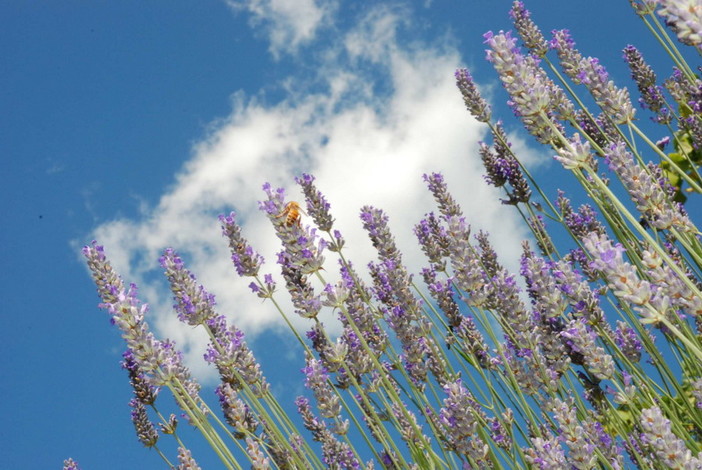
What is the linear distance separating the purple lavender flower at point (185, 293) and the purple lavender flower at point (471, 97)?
1.94m

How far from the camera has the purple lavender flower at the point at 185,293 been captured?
315 cm

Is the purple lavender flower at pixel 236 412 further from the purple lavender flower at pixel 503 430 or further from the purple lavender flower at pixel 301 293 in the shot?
the purple lavender flower at pixel 503 430

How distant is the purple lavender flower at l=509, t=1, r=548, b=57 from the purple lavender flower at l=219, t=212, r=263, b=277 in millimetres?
2163

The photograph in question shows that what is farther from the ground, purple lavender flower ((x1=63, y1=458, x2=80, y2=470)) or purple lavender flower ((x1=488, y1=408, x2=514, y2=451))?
purple lavender flower ((x1=63, y1=458, x2=80, y2=470))

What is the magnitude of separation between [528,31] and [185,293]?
8.59ft

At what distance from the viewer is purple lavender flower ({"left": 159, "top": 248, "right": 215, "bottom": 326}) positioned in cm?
315

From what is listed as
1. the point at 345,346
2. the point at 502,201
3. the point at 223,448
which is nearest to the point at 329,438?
the point at 345,346

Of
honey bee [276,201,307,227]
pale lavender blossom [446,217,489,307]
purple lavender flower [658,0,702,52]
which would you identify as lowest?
purple lavender flower [658,0,702,52]

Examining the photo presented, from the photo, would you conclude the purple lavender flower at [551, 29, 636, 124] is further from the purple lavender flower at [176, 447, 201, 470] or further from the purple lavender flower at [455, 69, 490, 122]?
the purple lavender flower at [176, 447, 201, 470]

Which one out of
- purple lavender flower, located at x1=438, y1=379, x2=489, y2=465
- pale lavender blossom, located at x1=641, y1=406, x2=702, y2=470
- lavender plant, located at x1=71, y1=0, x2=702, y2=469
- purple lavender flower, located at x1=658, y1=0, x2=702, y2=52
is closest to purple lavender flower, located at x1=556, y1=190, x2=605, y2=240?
lavender plant, located at x1=71, y1=0, x2=702, y2=469

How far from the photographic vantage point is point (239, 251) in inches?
130

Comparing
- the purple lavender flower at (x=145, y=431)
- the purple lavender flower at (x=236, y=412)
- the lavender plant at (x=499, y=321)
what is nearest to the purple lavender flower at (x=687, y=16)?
the lavender plant at (x=499, y=321)

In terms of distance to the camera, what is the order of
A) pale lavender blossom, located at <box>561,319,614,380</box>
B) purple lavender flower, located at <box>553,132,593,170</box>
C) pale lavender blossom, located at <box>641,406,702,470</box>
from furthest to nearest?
pale lavender blossom, located at <box>561,319,614,380</box>, purple lavender flower, located at <box>553,132,593,170</box>, pale lavender blossom, located at <box>641,406,702,470</box>

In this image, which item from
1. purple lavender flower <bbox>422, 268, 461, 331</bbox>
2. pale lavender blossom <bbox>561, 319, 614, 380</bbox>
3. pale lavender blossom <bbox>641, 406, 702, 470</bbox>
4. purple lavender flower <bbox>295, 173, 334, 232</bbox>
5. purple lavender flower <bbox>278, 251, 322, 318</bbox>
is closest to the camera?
pale lavender blossom <bbox>641, 406, 702, 470</bbox>
